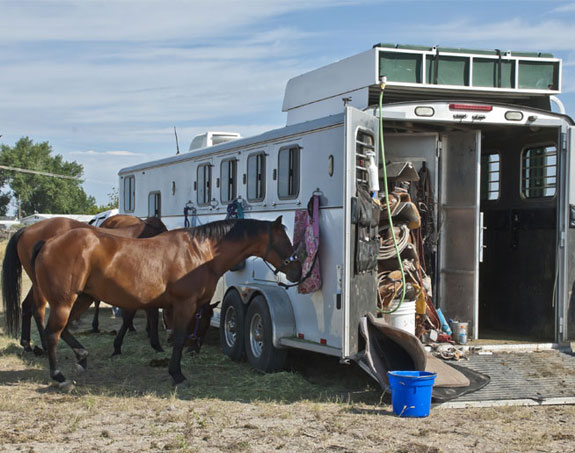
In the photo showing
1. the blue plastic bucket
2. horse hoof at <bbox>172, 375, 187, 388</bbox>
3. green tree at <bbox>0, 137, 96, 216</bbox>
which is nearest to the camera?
the blue plastic bucket

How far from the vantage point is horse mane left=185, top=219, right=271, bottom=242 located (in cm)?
827

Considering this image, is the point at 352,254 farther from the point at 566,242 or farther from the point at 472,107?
the point at 566,242

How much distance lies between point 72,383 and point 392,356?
10.8 ft

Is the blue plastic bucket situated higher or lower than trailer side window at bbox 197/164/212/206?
lower

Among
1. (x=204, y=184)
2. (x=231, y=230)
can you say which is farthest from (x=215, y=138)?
(x=231, y=230)

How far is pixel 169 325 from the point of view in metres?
10.3

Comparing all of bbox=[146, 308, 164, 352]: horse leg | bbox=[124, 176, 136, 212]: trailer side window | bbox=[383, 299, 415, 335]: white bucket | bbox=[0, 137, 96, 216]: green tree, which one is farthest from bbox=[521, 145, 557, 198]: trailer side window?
bbox=[0, 137, 96, 216]: green tree

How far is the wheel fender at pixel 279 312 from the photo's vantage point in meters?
8.16

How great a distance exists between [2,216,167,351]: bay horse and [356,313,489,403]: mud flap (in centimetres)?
331

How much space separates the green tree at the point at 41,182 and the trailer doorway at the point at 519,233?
8015 centimetres

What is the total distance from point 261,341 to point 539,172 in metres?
3.93

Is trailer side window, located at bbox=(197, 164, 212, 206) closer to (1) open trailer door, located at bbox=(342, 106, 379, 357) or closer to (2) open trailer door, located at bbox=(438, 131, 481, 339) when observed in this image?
(2) open trailer door, located at bbox=(438, 131, 481, 339)

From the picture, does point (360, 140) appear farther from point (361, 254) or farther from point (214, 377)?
point (214, 377)

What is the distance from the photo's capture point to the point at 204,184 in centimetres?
1064
